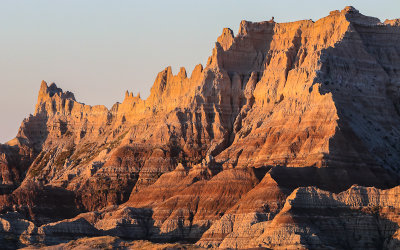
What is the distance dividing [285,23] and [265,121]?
19.4 meters

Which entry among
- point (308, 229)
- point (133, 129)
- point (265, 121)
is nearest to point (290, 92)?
point (265, 121)

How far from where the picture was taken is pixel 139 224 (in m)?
153

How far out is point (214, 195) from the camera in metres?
153

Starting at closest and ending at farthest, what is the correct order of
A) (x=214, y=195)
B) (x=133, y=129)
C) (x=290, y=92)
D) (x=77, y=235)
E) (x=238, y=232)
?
(x=238, y=232) → (x=77, y=235) → (x=214, y=195) → (x=290, y=92) → (x=133, y=129)

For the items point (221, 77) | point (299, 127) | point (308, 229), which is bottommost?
point (308, 229)

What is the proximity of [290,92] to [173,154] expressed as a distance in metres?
19.6

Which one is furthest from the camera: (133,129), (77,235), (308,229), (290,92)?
(133,129)

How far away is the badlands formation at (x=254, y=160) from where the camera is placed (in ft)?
427

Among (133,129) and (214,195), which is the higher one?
(133,129)

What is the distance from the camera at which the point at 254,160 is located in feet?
524

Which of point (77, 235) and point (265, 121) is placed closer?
point (77, 235)

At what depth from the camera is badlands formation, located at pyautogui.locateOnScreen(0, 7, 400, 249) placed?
427 ft

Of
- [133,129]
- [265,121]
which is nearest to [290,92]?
[265,121]

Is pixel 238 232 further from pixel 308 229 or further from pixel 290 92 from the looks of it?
pixel 290 92
